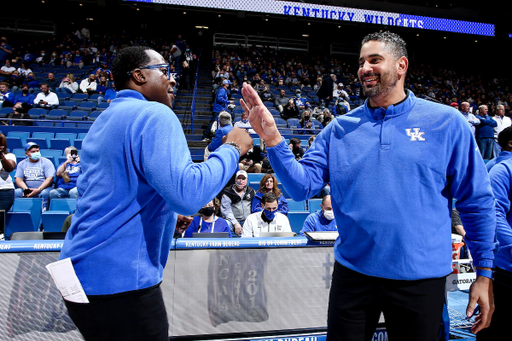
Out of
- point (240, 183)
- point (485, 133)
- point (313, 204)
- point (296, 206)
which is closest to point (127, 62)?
point (240, 183)

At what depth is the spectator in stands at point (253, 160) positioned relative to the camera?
7.91 m

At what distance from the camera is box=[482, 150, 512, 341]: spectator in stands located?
189 centimetres

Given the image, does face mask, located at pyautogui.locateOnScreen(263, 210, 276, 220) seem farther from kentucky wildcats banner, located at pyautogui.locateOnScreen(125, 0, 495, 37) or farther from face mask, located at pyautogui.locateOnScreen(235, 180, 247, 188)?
kentucky wildcats banner, located at pyautogui.locateOnScreen(125, 0, 495, 37)

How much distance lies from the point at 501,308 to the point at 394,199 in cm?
112

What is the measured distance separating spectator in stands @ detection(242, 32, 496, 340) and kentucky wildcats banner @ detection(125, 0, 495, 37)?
15.3 metres

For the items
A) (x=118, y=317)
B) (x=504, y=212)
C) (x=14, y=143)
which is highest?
(x=14, y=143)

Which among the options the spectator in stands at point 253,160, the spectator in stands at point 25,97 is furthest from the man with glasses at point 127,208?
the spectator in stands at point 25,97

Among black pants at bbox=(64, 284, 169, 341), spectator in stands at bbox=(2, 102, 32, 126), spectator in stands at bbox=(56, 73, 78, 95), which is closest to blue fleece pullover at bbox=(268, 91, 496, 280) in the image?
black pants at bbox=(64, 284, 169, 341)

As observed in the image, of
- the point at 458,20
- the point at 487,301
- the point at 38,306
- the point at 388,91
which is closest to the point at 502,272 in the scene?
the point at 487,301

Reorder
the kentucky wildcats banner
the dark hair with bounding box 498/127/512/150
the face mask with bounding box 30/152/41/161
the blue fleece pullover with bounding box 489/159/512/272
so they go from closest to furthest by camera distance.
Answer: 1. the blue fleece pullover with bounding box 489/159/512/272
2. the dark hair with bounding box 498/127/512/150
3. the face mask with bounding box 30/152/41/161
4. the kentucky wildcats banner

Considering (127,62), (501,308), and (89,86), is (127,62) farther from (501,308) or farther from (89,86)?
(89,86)

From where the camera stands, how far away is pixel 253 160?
8602 mm

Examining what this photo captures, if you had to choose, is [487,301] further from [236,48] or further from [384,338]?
[236,48]

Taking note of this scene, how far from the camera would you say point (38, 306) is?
2.07 meters
